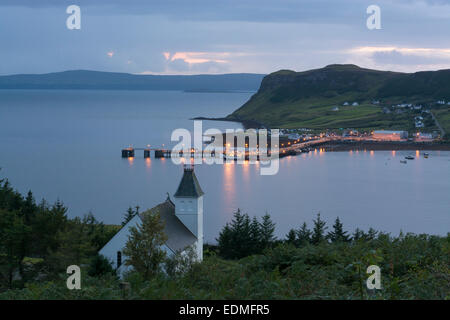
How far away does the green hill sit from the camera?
130 m

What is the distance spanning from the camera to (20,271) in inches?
765

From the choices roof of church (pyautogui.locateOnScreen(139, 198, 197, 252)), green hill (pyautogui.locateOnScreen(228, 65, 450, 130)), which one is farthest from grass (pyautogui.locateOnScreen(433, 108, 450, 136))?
roof of church (pyautogui.locateOnScreen(139, 198, 197, 252))

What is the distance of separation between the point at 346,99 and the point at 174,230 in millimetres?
154981

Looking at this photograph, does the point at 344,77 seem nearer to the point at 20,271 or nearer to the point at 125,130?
the point at 125,130

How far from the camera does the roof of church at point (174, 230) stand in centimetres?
2194

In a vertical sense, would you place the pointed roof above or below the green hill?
below

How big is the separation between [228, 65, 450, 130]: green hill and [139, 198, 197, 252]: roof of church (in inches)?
3837

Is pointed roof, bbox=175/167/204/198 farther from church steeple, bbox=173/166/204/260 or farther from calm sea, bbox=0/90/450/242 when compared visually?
calm sea, bbox=0/90/450/242

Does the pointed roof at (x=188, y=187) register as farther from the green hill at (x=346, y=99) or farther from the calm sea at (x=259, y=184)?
the green hill at (x=346, y=99)

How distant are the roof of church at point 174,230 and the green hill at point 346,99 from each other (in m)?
97.5

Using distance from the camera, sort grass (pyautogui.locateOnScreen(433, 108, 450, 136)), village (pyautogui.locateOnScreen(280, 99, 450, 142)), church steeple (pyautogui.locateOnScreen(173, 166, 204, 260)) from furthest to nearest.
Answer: grass (pyautogui.locateOnScreen(433, 108, 450, 136)), village (pyautogui.locateOnScreen(280, 99, 450, 142)), church steeple (pyautogui.locateOnScreen(173, 166, 204, 260))

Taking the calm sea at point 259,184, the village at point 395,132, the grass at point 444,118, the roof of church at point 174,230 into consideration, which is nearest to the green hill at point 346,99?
the village at point 395,132
